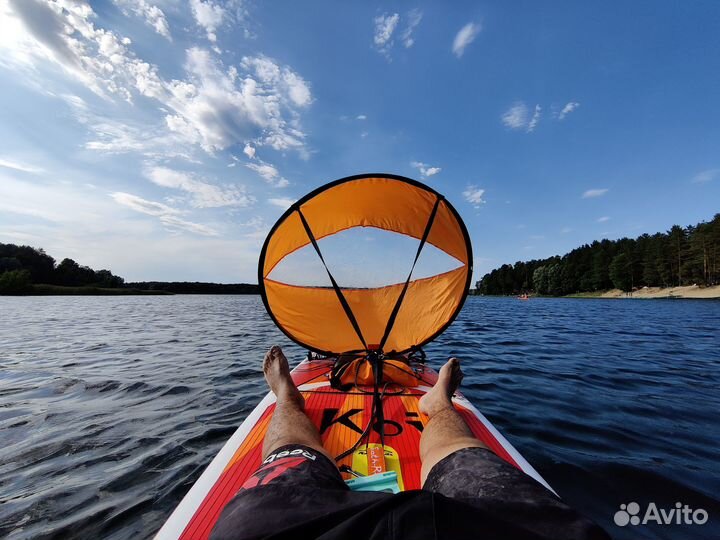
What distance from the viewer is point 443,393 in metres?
2.96

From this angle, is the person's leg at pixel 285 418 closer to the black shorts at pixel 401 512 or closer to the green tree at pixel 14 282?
the black shorts at pixel 401 512

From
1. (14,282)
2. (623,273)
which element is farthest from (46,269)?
(623,273)

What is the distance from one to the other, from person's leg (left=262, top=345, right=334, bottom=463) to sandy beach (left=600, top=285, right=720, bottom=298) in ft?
240

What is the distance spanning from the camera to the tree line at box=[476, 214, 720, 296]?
5556 cm

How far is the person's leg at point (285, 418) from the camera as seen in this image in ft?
6.84

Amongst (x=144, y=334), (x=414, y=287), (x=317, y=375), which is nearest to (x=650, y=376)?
(x=414, y=287)

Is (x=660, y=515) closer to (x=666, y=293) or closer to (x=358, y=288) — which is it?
(x=358, y=288)

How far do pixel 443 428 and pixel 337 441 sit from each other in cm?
90

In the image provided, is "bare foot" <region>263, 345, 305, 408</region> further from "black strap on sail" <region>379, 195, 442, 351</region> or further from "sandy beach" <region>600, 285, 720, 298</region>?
"sandy beach" <region>600, 285, 720, 298</region>

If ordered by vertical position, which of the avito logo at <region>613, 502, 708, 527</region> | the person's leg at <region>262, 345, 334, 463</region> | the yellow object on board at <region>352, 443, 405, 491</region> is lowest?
the avito logo at <region>613, 502, 708, 527</region>

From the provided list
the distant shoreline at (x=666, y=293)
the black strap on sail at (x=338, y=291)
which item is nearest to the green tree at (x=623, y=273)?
the distant shoreline at (x=666, y=293)

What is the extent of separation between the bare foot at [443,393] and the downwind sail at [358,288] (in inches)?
46.1

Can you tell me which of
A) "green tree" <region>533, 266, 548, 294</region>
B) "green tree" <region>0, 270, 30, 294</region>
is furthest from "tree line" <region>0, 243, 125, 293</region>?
"green tree" <region>533, 266, 548, 294</region>

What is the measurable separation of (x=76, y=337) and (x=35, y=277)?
98.2 meters
